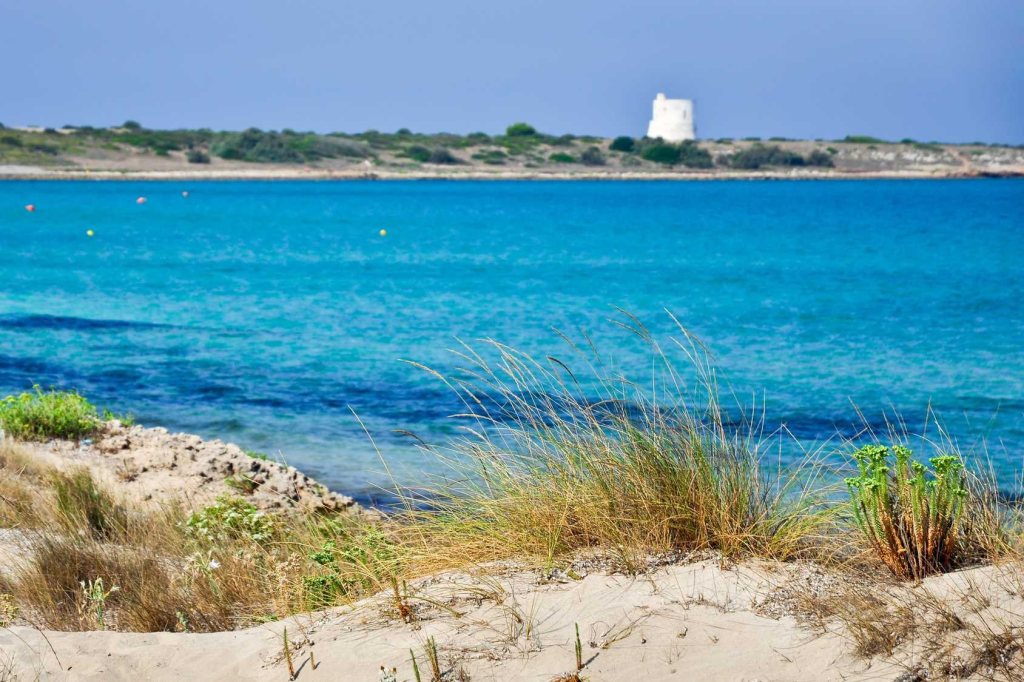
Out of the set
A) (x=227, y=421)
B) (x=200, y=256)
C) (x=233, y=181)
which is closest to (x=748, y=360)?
(x=227, y=421)

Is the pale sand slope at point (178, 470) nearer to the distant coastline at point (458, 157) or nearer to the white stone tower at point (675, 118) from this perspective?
the distant coastline at point (458, 157)

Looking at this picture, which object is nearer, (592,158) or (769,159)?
(592,158)

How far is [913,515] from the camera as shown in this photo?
439 cm

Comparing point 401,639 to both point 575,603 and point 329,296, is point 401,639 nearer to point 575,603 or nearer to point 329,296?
point 575,603

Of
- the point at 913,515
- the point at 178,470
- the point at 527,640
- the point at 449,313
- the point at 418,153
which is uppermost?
the point at 418,153

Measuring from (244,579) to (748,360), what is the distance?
14.6 metres

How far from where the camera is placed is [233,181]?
406 feet

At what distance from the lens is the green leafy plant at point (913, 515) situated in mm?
4391

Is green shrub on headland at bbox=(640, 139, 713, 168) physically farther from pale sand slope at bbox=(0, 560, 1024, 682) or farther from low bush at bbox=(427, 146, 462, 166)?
pale sand slope at bbox=(0, 560, 1024, 682)

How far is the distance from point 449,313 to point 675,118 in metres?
140

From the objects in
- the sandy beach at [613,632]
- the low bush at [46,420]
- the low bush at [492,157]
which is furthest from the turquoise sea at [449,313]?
the low bush at [492,157]

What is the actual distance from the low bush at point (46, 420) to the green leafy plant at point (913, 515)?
8.11 meters

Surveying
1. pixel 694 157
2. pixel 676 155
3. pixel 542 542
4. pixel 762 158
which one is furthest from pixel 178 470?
pixel 762 158

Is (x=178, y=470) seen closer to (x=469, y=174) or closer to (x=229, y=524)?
(x=229, y=524)
